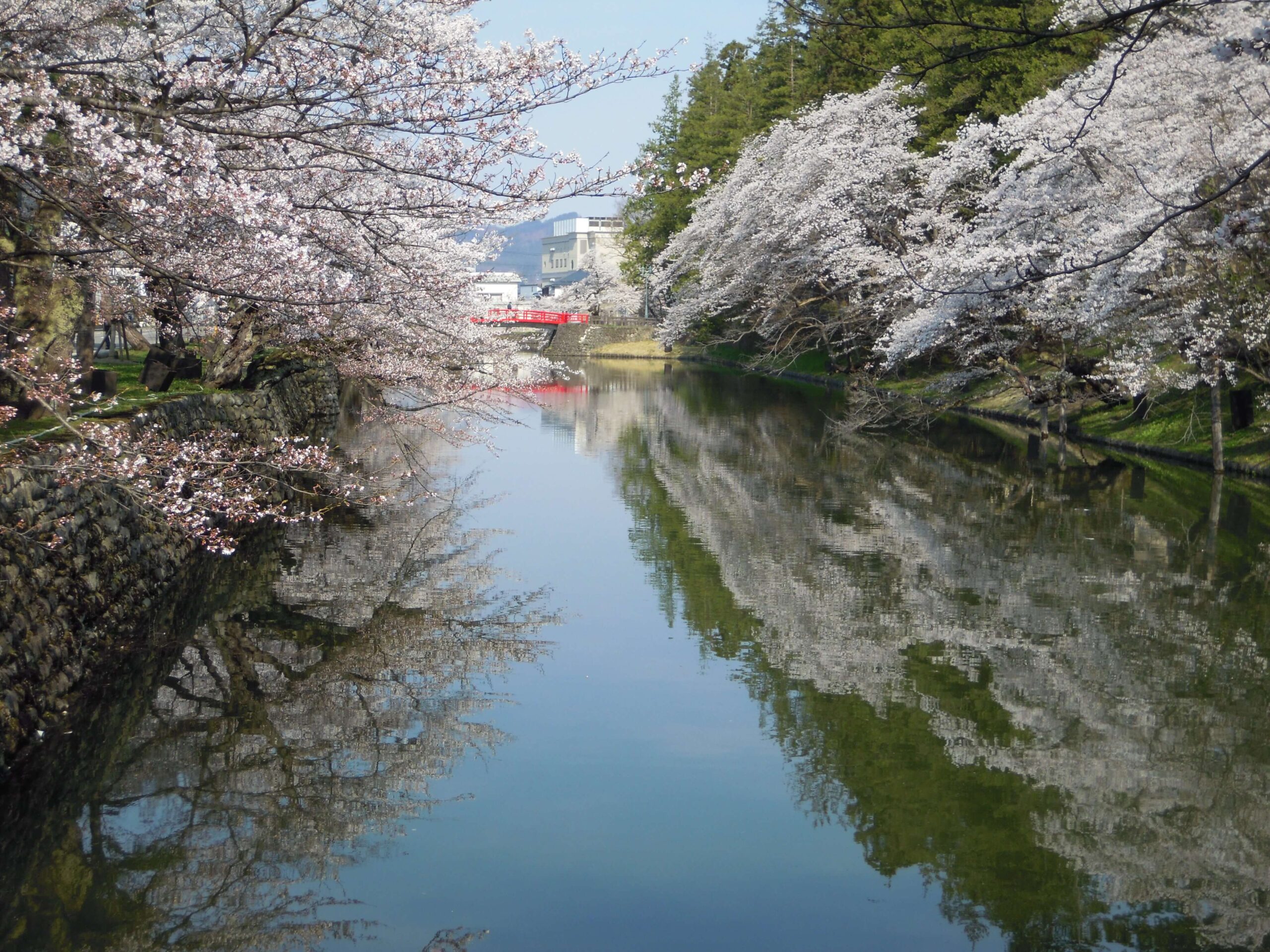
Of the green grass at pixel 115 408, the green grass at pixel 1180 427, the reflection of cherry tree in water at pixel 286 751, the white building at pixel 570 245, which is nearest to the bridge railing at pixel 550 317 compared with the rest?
the green grass at pixel 1180 427

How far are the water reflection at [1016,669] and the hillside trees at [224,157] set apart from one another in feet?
12.9

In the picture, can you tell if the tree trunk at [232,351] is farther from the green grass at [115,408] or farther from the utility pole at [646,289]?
the utility pole at [646,289]

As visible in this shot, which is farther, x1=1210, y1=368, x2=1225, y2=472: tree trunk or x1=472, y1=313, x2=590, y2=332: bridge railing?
x1=472, y1=313, x2=590, y2=332: bridge railing

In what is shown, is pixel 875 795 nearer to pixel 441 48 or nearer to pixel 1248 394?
pixel 441 48

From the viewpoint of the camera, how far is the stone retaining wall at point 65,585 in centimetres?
640

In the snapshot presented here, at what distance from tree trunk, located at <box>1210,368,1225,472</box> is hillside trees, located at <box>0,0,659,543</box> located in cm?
1154

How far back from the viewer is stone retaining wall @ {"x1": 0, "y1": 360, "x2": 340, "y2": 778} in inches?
252

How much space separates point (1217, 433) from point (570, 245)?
116294mm

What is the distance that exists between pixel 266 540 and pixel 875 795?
844 cm

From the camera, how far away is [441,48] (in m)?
9.07

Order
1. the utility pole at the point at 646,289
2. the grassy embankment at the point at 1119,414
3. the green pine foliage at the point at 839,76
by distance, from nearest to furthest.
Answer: the grassy embankment at the point at 1119,414, the green pine foliage at the point at 839,76, the utility pole at the point at 646,289

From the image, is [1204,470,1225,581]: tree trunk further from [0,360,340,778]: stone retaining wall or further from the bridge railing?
the bridge railing

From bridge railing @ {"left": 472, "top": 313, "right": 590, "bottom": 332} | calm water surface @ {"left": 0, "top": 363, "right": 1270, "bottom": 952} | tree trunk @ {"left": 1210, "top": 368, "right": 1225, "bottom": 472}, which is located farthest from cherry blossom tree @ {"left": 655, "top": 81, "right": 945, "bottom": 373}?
bridge railing @ {"left": 472, "top": 313, "right": 590, "bottom": 332}

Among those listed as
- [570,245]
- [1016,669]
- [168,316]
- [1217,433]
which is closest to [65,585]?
[1016,669]
